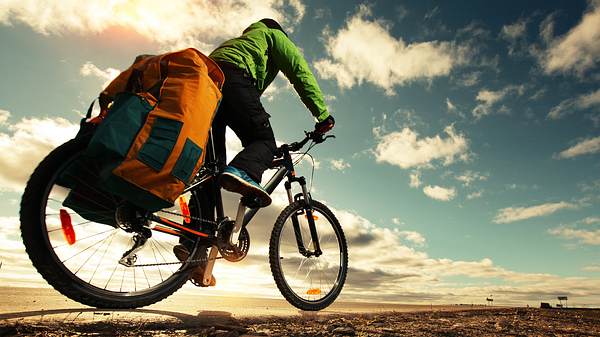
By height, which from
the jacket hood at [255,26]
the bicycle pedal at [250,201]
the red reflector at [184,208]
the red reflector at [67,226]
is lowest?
the red reflector at [67,226]

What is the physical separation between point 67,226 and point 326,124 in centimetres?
248

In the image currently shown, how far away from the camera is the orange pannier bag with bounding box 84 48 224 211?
2.23 meters

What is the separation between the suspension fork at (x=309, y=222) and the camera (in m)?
4.24

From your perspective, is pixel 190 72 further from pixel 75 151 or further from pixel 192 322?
pixel 192 322

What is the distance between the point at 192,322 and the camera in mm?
2498

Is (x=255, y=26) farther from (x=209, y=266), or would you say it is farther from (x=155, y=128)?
(x=209, y=266)

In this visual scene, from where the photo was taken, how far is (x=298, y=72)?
3.63 metres

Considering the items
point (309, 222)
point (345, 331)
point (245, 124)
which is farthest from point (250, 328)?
point (309, 222)

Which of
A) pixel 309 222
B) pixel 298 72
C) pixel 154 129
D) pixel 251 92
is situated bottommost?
pixel 309 222

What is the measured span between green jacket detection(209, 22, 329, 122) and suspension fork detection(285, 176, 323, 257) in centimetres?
84

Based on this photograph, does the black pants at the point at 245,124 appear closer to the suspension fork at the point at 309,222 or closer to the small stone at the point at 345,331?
the suspension fork at the point at 309,222

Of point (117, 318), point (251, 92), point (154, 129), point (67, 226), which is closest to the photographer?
point (154, 129)

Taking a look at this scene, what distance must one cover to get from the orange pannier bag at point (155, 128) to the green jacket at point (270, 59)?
0.62m

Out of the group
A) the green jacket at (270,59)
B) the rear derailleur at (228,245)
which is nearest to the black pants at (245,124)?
the green jacket at (270,59)
